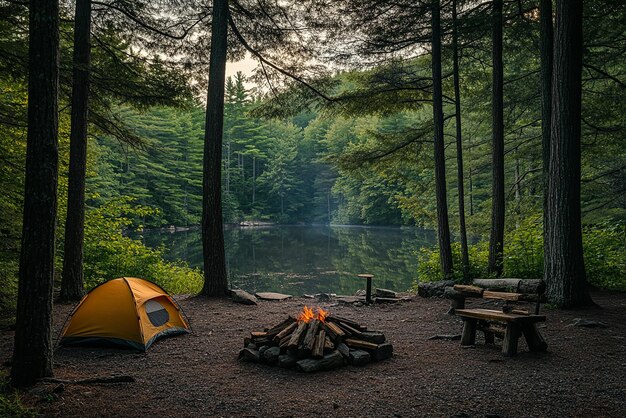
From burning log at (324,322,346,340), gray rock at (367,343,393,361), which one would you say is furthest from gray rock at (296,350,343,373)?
gray rock at (367,343,393,361)

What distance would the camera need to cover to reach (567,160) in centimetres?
830

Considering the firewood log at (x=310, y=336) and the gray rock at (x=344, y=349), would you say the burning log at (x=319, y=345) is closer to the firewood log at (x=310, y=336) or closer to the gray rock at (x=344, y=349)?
the firewood log at (x=310, y=336)

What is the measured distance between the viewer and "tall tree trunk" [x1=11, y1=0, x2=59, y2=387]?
181 inches

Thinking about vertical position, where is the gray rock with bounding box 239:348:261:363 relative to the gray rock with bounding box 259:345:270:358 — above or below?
below

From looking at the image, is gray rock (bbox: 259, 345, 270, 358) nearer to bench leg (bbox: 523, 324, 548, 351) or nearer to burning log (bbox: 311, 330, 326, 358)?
burning log (bbox: 311, 330, 326, 358)

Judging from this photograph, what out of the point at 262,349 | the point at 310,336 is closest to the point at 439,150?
the point at 310,336

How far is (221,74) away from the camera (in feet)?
35.1

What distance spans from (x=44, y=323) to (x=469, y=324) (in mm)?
5579

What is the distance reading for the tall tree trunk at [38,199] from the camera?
4.59 m

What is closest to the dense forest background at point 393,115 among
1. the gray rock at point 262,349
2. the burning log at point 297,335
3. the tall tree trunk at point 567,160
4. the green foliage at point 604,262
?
the green foliage at point 604,262

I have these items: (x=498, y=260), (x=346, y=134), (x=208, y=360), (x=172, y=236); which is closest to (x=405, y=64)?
(x=498, y=260)

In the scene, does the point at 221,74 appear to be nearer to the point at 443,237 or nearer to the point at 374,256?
the point at 443,237

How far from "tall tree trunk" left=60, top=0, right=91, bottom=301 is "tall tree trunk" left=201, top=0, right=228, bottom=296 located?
2672 millimetres

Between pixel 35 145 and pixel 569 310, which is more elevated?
pixel 35 145
